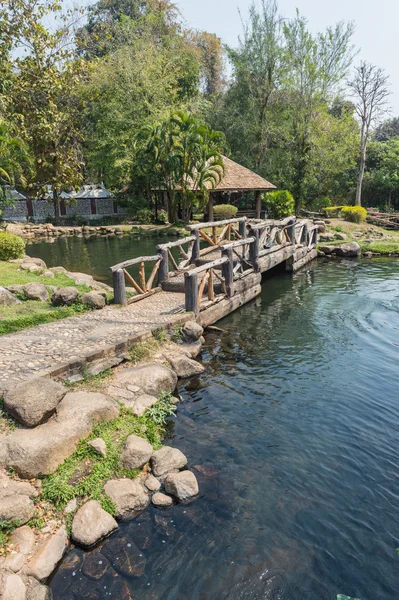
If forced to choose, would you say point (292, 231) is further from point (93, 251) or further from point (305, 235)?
point (93, 251)

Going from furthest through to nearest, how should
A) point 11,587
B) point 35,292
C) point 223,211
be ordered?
point 223,211, point 35,292, point 11,587

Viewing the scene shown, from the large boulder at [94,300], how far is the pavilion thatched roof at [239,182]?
22.9 m

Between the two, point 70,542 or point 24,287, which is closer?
point 70,542

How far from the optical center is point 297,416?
8.21m

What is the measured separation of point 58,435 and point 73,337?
3.50 meters

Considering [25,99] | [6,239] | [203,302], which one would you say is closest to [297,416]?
[203,302]

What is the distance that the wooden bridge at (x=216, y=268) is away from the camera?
484 inches

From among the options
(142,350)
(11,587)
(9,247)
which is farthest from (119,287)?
(9,247)

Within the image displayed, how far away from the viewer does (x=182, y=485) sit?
6062 mm

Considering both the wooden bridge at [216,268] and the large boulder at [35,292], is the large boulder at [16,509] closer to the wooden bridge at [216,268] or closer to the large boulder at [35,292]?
the wooden bridge at [216,268]

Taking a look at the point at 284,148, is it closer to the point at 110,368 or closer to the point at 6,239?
the point at 6,239

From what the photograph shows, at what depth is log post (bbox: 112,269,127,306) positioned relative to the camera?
1203 cm

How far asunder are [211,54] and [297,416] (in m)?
61.2

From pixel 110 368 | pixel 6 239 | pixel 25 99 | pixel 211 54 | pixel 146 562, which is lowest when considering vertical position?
pixel 146 562
